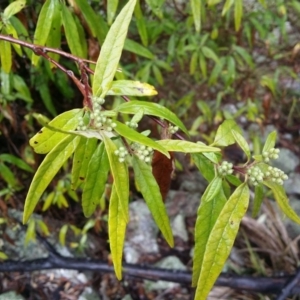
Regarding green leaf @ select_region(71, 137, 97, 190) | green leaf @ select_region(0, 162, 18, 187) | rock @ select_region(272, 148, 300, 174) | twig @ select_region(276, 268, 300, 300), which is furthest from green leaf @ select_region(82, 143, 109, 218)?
rock @ select_region(272, 148, 300, 174)

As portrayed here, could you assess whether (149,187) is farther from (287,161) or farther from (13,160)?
(287,161)

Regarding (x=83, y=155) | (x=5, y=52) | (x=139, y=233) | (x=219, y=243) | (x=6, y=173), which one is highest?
(x=5, y=52)

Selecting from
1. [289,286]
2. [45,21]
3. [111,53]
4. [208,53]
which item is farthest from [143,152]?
[208,53]

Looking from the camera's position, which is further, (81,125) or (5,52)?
(5,52)

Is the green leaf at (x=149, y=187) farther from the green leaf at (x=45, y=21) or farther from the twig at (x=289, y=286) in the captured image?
the twig at (x=289, y=286)

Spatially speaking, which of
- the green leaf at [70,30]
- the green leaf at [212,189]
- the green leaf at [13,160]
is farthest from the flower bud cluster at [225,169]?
the green leaf at [13,160]

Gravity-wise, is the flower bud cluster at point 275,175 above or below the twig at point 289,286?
above

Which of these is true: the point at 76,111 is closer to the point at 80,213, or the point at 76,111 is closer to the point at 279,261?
the point at 80,213
